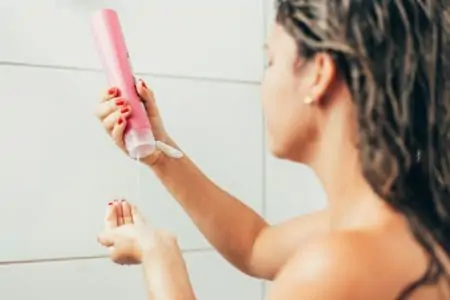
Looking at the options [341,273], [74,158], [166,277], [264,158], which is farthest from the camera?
[264,158]

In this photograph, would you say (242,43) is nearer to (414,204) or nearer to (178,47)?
(178,47)

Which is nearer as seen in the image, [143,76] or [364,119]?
[364,119]

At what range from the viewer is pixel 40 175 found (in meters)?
1.11

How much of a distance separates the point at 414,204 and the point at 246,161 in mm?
545

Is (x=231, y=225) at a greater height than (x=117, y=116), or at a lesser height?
lesser

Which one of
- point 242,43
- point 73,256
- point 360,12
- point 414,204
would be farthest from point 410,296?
point 242,43

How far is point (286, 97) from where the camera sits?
804 millimetres

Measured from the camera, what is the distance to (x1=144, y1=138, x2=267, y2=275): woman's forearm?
100 cm

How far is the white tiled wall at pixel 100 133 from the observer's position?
1.09 metres

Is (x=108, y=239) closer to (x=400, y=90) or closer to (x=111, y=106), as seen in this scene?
(x=111, y=106)

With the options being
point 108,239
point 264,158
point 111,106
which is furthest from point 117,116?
point 264,158

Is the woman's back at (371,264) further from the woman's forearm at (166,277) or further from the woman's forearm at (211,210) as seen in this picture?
the woman's forearm at (211,210)

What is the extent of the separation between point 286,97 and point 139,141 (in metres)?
0.18

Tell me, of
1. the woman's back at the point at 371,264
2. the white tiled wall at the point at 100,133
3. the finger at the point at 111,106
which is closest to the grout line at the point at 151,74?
the white tiled wall at the point at 100,133
